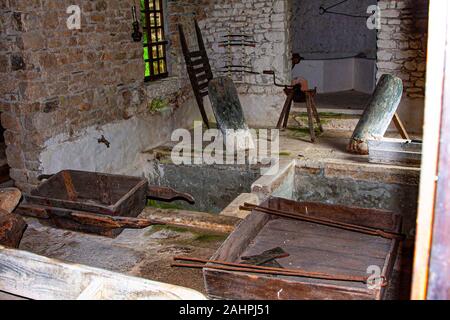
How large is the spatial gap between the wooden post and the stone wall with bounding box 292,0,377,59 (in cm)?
537

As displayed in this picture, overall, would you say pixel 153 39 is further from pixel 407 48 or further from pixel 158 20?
pixel 407 48

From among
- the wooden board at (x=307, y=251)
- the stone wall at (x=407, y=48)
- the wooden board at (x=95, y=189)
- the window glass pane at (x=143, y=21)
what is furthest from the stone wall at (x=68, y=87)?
the stone wall at (x=407, y=48)

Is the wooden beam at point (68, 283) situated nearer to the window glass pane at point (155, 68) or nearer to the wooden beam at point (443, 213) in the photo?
the wooden beam at point (443, 213)

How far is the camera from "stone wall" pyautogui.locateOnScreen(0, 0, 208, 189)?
16.8 ft

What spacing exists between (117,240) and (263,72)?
4900 millimetres

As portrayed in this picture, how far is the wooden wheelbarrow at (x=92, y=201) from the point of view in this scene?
160 inches

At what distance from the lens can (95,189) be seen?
4.92 meters

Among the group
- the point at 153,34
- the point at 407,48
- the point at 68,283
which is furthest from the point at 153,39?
the point at 68,283

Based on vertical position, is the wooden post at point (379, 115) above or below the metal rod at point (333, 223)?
above

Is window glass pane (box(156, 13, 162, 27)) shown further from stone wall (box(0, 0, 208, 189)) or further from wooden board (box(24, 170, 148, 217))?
wooden board (box(24, 170, 148, 217))

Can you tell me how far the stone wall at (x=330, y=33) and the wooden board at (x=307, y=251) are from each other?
28.3 ft

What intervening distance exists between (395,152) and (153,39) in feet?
13.0
